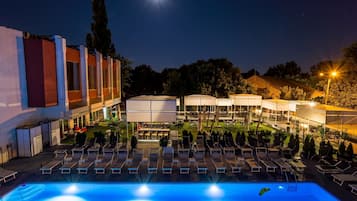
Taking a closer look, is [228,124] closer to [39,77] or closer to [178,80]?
[178,80]

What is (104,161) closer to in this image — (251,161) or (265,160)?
(251,161)

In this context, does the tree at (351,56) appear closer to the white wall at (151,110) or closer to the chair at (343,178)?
the chair at (343,178)

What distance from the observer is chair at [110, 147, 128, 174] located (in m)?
10.5

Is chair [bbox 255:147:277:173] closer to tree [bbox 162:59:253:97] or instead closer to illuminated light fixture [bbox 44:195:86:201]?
illuminated light fixture [bbox 44:195:86:201]

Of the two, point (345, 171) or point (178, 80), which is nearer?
point (345, 171)

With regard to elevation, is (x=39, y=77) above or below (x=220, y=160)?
above

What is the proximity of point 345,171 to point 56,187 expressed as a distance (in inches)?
494

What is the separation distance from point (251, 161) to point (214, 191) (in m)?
3.17

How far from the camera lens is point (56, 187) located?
30.7 ft

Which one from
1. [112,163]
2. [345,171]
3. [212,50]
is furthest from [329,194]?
[212,50]

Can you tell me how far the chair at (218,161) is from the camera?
34.2ft

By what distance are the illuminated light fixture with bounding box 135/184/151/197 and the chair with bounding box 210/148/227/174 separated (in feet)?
10.5

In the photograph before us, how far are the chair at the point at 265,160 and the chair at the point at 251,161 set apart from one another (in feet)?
1.03

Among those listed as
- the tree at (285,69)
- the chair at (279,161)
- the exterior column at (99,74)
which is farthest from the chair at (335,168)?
the tree at (285,69)
